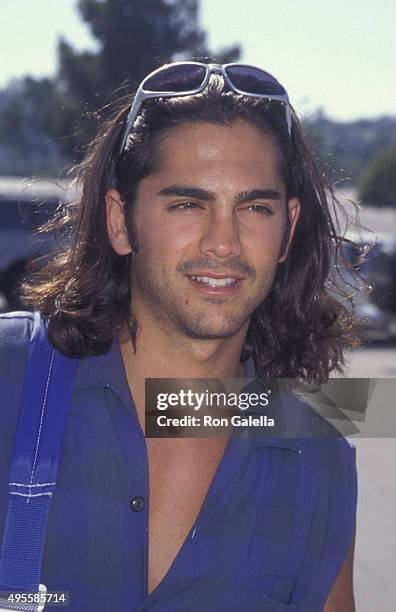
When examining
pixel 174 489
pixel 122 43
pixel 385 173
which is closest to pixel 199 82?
pixel 174 489

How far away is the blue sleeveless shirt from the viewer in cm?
184

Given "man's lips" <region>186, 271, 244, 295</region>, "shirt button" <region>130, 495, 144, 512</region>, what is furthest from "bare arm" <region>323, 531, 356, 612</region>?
"man's lips" <region>186, 271, 244, 295</region>

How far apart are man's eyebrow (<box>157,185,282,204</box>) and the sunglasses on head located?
0.23 meters

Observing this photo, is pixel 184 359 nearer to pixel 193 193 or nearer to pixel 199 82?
pixel 193 193

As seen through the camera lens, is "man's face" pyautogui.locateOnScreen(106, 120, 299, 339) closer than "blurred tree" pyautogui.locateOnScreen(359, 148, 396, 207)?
Yes

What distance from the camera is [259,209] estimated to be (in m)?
2.10

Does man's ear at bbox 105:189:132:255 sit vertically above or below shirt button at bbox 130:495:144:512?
above

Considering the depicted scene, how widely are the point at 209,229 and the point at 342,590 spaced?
0.73 m

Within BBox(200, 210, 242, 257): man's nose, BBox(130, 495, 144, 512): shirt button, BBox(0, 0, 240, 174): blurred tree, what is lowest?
BBox(130, 495, 144, 512): shirt button

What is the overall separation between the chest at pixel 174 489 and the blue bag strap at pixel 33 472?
267mm

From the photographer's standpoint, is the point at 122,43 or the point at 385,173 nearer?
the point at 385,173

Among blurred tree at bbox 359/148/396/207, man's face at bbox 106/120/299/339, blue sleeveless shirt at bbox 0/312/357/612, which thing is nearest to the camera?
blue sleeveless shirt at bbox 0/312/357/612

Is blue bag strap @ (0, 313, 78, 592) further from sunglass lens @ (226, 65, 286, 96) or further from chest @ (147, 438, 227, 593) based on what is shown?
sunglass lens @ (226, 65, 286, 96)

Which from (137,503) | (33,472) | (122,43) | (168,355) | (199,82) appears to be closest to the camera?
(33,472)
